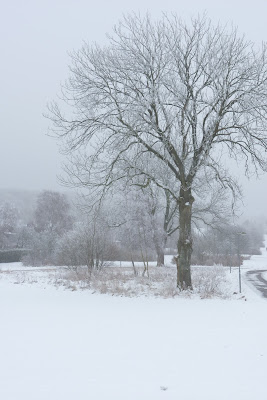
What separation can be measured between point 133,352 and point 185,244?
7823 mm

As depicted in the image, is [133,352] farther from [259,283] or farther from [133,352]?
[259,283]

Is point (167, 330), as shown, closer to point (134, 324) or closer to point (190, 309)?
point (134, 324)

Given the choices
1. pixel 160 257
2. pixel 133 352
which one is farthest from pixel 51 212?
pixel 133 352

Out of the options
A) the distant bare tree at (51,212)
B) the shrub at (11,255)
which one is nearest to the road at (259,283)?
the shrub at (11,255)

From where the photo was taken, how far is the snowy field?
425 centimetres

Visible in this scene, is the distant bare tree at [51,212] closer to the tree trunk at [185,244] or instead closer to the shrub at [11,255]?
the shrub at [11,255]

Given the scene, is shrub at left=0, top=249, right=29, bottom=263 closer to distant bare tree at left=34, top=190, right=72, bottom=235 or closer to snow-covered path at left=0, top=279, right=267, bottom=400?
distant bare tree at left=34, top=190, right=72, bottom=235

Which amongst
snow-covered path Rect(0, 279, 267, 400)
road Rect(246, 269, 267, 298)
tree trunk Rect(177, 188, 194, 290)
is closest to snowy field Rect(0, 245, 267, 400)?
snow-covered path Rect(0, 279, 267, 400)

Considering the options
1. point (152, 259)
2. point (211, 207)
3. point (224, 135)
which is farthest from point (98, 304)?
point (152, 259)

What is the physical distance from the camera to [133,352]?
5.70 m

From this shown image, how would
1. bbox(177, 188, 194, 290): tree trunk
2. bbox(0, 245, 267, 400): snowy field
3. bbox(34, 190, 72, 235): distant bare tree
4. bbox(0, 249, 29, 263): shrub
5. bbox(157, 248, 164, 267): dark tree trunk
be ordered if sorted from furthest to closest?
bbox(34, 190, 72, 235): distant bare tree → bbox(0, 249, 29, 263): shrub → bbox(157, 248, 164, 267): dark tree trunk → bbox(177, 188, 194, 290): tree trunk → bbox(0, 245, 267, 400): snowy field

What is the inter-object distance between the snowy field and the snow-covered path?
12 millimetres

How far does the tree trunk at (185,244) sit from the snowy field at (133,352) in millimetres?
3224

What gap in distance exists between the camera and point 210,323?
771 centimetres
